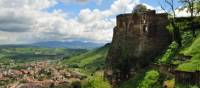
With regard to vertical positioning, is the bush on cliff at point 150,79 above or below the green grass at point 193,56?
below

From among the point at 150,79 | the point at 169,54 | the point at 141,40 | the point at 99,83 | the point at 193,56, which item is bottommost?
the point at 99,83

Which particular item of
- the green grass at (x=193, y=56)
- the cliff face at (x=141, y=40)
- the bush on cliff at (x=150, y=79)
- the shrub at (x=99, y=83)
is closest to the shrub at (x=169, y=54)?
the cliff face at (x=141, y=40)

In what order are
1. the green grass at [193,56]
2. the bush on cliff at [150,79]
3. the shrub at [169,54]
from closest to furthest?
the green grass at [193,56] < the bush on cliff at [150,79] < the shrub at [169,54]

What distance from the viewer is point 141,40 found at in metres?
105

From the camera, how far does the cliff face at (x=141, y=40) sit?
104m

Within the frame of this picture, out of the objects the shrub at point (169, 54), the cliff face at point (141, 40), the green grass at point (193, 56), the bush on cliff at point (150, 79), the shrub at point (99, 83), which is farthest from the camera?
the shrub at point (99, 83)

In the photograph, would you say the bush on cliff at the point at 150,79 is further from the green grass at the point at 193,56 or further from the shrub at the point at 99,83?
the shrub at the point at 99,83

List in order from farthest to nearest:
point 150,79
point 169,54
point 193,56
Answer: point 169,54, point 150,79, point 193,56

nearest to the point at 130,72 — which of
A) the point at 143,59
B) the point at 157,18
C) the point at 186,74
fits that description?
the point at 143,59

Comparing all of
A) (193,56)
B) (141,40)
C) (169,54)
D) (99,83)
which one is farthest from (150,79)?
(99,83)

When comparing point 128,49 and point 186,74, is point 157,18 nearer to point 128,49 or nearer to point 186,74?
point 128,49

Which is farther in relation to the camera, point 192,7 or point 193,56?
point 192,7

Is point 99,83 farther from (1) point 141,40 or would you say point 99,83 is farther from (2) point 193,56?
(2) point 193,56

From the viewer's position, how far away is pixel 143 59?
104688 mm
